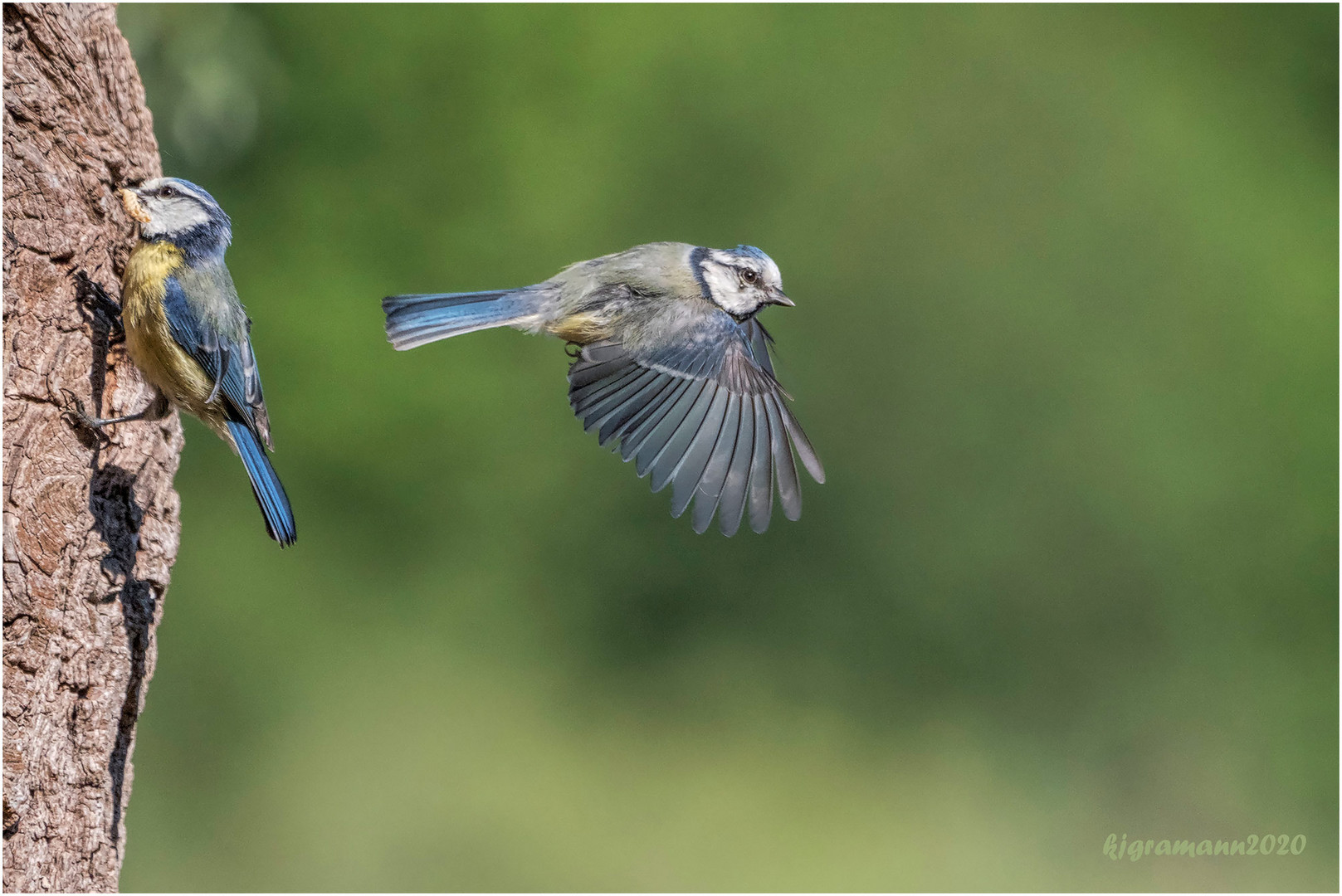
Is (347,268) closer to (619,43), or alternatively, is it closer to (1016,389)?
(619,43)

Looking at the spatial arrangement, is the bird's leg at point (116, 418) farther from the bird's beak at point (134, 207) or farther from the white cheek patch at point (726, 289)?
the white cheek patch at point (726, 289)

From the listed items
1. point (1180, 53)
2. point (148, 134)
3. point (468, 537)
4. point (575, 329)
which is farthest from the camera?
point (1180, 53)

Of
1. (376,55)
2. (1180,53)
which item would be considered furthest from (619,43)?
(1180,53)

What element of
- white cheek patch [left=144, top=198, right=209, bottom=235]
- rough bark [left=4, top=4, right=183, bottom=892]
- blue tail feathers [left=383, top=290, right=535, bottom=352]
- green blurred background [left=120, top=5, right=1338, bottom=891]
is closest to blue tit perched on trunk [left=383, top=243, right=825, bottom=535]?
blue tail feathers [left=383, top=290, right=535, bottom=352]

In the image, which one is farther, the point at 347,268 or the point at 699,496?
the point at 347,268

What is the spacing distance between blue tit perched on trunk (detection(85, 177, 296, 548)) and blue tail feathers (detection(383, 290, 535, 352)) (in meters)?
0.50

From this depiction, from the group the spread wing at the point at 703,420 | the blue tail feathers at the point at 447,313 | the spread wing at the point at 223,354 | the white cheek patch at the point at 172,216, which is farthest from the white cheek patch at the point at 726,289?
the white cheek patch at the point at 172,216

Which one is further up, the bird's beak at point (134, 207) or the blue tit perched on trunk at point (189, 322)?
the bird's beak at point (134, 207)

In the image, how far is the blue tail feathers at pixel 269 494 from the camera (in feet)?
9.10

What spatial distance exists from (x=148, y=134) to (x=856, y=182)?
5.71 m

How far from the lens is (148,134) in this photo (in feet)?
10.6

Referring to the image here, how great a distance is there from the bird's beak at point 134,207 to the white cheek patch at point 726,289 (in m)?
1.65

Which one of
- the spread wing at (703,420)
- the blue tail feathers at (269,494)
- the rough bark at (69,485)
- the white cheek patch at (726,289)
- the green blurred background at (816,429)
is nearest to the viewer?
the rough bark at (69,485)

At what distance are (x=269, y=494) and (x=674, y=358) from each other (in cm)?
128
